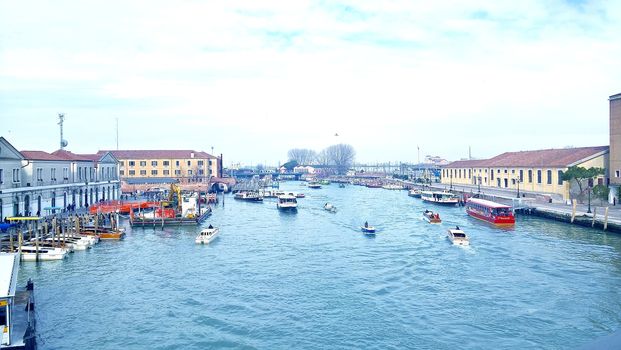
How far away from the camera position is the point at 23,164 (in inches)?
1293

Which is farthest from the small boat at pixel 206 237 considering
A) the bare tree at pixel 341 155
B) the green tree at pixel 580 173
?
the bare tree at pixel 341 155

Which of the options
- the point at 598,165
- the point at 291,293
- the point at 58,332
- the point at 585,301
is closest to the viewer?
the point at 58,332

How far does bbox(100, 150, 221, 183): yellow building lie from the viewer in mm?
78750

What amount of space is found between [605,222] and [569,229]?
7.57ft

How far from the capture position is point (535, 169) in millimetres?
50031

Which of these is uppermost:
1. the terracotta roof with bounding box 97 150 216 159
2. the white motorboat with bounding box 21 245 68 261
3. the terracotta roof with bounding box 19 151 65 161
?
the terracotta roof with bounding box 97 150 216 159

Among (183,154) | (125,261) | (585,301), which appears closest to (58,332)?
(125,261)

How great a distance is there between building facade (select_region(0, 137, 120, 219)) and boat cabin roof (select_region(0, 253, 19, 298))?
19.1 meters

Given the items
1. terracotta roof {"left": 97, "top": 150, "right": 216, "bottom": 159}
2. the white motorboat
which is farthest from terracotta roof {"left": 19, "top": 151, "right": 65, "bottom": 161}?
terracotta roof {"left": 97, "top": 150, "right": 216, "bottom": 159}

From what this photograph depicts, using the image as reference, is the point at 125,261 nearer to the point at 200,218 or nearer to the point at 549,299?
the point at 200,218

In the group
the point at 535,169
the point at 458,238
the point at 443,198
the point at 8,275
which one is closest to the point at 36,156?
the point at 8,275

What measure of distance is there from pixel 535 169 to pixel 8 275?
48.9 m

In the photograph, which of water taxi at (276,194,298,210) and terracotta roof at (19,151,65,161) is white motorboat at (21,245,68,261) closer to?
terracotta roof at (19,151,65,161)

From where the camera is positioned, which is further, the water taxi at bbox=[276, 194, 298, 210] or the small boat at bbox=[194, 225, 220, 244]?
the water taxi at bbox=[276, 194, 298, 210]
